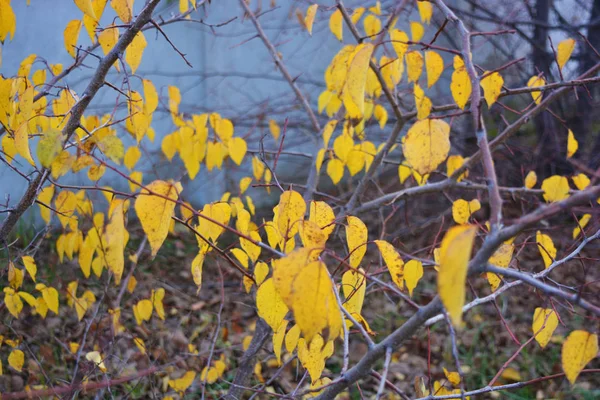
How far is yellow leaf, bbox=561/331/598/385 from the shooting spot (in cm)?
69

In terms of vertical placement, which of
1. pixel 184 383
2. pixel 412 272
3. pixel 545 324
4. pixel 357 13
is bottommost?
pixel 184 383

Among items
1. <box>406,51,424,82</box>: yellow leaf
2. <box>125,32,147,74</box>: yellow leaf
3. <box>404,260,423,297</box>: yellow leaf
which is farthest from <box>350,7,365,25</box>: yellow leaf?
<box>404,260,423,297</box>: yellow leaf

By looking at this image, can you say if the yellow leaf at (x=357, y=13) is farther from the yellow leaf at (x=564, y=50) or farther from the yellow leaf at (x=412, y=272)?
the yellow leaf at (x=412, y=272)

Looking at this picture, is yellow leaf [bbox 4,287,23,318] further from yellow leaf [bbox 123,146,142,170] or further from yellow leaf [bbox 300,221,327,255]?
yellow leaf [bbox 300,221,327,255]

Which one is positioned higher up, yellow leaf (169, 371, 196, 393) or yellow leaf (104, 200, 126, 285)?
yellow leaf (104, 200, 126, 285)

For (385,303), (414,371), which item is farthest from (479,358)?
(385,303)

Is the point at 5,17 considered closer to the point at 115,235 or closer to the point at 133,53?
the point at 133,53

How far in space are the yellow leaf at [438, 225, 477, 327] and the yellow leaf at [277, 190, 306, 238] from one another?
367 millimetres

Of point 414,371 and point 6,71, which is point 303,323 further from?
point 6,71

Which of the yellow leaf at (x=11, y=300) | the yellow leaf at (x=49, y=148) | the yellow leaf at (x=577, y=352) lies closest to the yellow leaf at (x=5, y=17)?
the yellow leaf at (x=49, y=148)

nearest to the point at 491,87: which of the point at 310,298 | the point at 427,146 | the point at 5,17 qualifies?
the point at 427,146

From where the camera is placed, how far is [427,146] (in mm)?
865

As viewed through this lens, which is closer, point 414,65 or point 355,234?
point 355,234

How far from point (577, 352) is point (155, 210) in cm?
54
